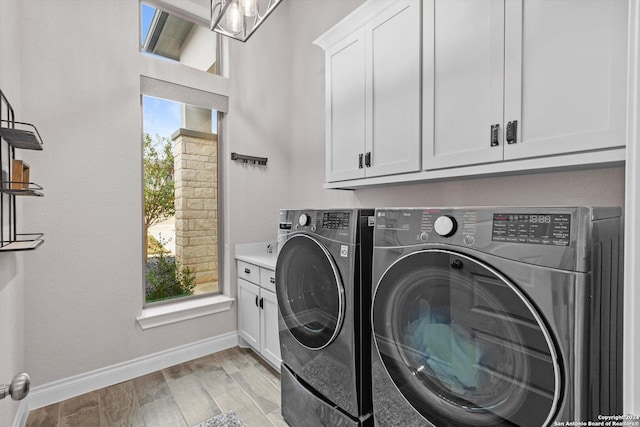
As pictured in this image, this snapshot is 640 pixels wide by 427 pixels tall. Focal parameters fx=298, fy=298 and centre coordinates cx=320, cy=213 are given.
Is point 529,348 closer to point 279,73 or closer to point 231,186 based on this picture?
point 231,186

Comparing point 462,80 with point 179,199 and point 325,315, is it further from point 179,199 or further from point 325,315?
point 179,199

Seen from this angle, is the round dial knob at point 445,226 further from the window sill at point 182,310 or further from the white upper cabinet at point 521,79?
the window sill at point 182,310

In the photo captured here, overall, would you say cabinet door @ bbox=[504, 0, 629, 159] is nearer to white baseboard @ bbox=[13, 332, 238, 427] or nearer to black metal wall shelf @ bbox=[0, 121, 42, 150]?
black metal wall shelf @ bbox=[0, 121, 42, 150]

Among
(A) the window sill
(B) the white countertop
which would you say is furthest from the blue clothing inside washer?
(A) the window sill

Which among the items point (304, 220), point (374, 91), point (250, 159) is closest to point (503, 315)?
point (304, 220)

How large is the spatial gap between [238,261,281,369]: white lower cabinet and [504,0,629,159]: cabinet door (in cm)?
173

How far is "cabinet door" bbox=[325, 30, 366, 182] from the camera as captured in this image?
1879 mm

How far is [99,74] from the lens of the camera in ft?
6.98

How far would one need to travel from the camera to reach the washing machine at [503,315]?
0.73 metres

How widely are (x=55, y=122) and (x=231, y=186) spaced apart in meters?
1.27

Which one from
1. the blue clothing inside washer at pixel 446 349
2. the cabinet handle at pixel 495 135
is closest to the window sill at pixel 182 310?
the blue clothing inside washer at pixel 446 349

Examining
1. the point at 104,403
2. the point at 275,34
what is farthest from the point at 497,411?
the point at 275,34

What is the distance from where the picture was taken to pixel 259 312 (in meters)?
2.35

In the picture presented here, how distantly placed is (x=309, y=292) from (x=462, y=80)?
127 centimetres
